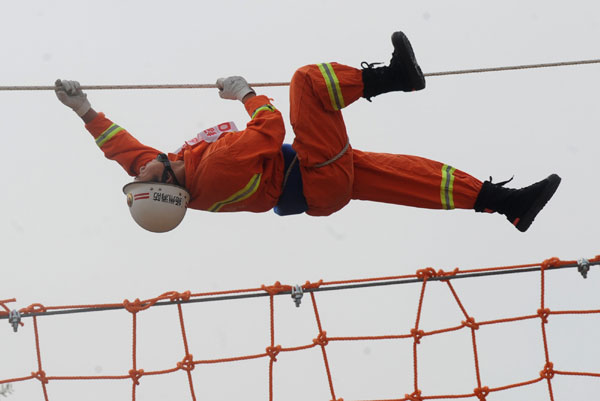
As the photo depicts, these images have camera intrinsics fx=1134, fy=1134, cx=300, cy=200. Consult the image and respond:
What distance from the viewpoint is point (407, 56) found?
4613 mm

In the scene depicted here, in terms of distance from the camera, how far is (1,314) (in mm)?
4707

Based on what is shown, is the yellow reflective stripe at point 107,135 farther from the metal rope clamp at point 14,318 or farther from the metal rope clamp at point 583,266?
the metal rope clamp at point 583,266

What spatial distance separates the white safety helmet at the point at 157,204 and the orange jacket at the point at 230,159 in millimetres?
103

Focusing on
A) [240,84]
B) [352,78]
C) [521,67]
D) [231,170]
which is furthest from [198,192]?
[521,67]

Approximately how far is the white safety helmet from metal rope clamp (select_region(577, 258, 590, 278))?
5.48 feet

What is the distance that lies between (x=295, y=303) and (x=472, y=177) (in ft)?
3.13

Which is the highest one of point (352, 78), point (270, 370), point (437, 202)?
point (352, 78)

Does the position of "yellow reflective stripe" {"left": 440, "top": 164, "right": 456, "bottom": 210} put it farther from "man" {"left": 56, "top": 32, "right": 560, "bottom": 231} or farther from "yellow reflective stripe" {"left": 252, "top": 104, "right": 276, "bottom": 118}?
"yellow reflective stripe" {"left": 252, "top": 104, "right": 276, "bottom": 118}

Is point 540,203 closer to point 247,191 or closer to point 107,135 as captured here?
point 247,191


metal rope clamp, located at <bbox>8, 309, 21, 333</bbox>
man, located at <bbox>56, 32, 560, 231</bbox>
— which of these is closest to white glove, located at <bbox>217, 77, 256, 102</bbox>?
man, located at <bbox>56, 32, 560, 231</bbox>

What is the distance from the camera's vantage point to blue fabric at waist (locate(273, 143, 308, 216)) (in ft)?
16.1

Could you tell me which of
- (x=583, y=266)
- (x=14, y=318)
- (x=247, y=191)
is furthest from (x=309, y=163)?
(x=14, y=318)

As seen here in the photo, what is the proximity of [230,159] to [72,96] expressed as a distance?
30.0 inches

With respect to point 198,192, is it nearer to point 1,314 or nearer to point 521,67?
point 1,314
